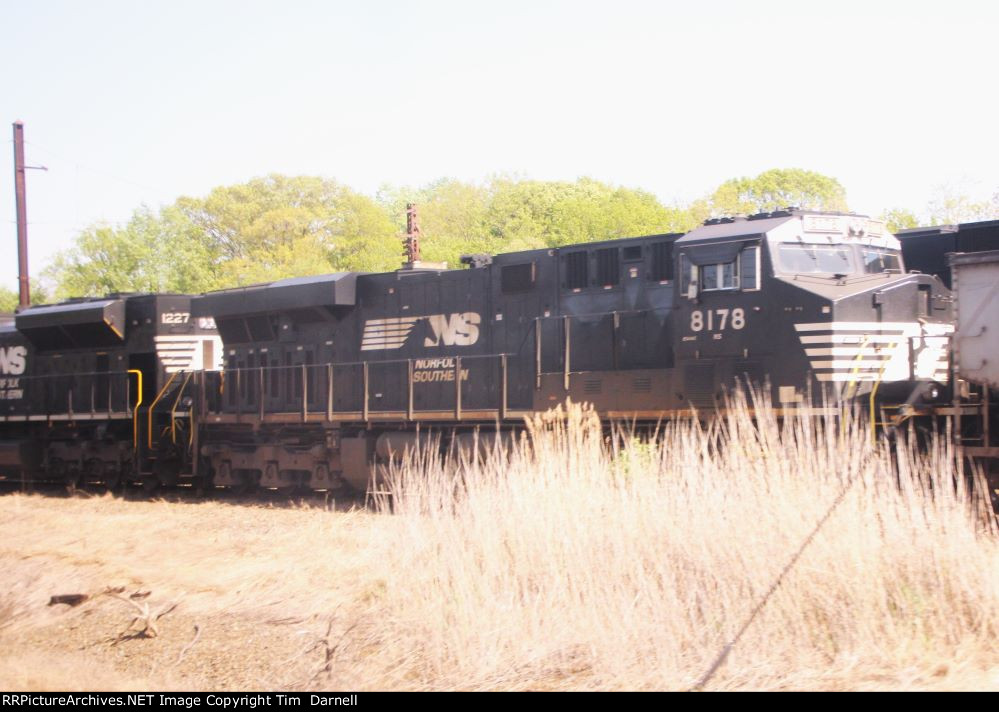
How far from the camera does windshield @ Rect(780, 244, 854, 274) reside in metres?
11.0

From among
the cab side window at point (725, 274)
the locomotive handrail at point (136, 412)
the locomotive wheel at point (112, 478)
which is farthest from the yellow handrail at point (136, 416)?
the cab side window at point (725, 274)

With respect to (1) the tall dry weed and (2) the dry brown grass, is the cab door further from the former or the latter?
(1) the tall dry weed

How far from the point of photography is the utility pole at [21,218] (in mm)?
27766

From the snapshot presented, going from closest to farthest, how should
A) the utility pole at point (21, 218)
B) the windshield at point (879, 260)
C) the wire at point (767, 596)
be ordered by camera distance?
1. the wire at point (767, 596)
2. the windshield at point (879, 260)
3. the utility pole at point (21, 218)

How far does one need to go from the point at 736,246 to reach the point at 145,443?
11771 millimetres

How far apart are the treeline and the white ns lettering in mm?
30765

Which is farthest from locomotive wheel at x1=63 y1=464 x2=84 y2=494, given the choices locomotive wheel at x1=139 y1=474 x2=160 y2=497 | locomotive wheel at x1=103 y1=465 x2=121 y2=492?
locomotive wheel at x1=139 y1=474 x2=160 y2=497

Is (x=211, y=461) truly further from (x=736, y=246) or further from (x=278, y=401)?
(x=736, y=246)

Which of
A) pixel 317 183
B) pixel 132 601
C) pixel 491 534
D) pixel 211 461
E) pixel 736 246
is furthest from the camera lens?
pixel 317 183

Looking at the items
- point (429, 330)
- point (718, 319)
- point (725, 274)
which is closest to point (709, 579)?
point (718, 319)

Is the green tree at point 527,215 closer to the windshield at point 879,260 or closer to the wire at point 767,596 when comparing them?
the windshield at point 879,260

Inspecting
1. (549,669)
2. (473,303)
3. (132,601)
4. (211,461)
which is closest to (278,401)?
(211,461)

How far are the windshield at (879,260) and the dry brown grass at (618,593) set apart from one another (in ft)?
12.5

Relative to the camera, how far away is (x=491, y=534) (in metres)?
8.09
